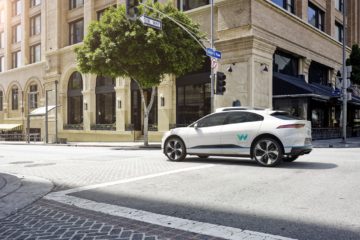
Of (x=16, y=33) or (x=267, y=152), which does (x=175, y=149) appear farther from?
(x=16, y=33)

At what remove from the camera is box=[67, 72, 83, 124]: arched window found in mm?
34250

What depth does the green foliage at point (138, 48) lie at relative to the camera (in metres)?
18.9

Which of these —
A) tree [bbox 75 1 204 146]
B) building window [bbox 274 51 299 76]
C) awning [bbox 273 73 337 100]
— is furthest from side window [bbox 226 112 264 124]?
building window [bbox 274 51 299 76]

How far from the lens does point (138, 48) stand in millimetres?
18875

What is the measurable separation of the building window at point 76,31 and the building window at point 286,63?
Answer: 19130 mm

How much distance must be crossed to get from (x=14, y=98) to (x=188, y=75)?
92.1 ft

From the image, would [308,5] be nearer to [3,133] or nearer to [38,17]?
[38,17]

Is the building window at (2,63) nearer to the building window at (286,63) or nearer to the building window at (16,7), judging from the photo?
the building window at (16,7)

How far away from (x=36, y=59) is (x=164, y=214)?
39.6 m

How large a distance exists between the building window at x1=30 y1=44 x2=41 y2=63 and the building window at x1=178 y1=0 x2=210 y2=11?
68.8 feet

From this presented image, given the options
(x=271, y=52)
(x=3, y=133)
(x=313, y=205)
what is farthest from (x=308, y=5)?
(x=3, y=133)

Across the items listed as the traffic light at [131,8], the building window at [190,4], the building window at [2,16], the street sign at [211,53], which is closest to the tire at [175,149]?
the traffic light at [131,8]

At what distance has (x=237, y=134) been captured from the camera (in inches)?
395

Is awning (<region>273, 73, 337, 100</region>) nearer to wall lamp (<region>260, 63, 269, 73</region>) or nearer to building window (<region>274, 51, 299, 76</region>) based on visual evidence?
building window (<region>274, 51, 299, 76</region>)
